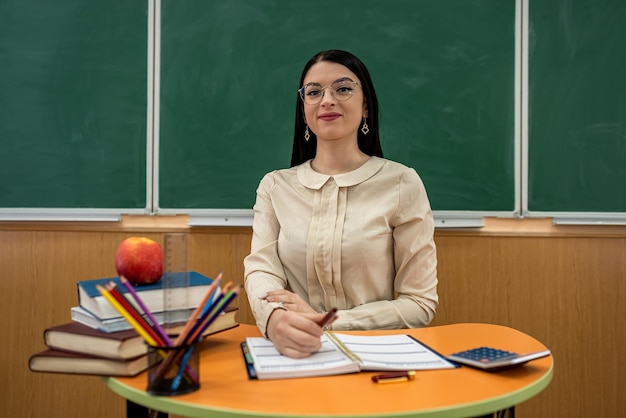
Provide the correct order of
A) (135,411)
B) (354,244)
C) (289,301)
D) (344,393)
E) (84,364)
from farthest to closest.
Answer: (354,244), (289,301), (135,411), (84,364), (344,393)

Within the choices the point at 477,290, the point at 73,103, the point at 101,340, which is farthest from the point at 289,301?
the point at 73,103

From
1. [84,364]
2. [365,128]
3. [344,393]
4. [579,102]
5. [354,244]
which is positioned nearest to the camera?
[344,393]

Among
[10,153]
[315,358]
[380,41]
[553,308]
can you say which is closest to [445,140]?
[380,41]

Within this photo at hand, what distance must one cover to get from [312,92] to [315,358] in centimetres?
91

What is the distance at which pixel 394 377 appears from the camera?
0.86 m

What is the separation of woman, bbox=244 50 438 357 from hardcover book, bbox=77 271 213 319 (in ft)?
1.27

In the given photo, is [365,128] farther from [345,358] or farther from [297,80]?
[345,358]

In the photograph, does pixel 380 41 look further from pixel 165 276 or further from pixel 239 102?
pixel 165 276

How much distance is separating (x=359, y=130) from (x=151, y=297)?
1001 millimetres

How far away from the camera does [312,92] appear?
1590 mm

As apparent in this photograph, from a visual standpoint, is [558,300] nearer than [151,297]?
No

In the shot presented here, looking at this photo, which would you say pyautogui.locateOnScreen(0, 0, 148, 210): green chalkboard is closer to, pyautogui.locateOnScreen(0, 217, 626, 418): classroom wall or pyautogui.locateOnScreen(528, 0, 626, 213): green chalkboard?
pyautogui.locateOnScreen(0, 217, 626, 418): classroom wall

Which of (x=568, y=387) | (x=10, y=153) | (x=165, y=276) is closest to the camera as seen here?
(x=165, y=276)

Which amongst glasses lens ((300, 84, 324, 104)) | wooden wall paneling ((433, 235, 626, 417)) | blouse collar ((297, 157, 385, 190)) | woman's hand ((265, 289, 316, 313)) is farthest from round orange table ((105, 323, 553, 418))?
wooden wall paneling ((433, 235, 626, 417))
